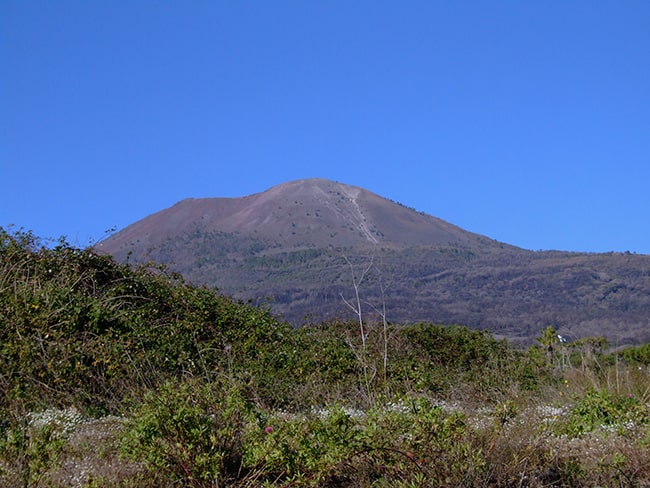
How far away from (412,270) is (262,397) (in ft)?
405

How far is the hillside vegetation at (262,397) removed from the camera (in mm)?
Result: 4934

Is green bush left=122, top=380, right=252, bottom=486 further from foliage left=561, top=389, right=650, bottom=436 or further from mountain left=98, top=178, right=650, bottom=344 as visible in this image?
mountain left=98, top=178, right=650, bottom=344

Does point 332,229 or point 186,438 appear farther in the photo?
point 332,229

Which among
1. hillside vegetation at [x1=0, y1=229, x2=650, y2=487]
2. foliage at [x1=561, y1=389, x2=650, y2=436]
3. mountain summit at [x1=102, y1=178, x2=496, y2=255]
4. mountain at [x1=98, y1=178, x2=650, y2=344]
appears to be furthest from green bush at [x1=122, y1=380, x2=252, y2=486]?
mountain summit at [x1=102, y1=178, x2=496, y2=255]

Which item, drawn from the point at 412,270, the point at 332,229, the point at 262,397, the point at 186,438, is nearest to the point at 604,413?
the point at 262,397

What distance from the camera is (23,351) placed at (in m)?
9.05

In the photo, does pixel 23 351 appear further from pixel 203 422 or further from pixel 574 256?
pixel 574 256

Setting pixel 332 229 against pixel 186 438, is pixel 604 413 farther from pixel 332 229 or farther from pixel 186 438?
pixel 332 229

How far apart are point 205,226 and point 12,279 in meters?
189

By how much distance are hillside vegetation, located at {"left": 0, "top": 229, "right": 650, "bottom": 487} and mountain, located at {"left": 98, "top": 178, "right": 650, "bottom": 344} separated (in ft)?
128

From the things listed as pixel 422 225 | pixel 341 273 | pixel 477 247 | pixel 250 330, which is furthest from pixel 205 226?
pixel 250 330

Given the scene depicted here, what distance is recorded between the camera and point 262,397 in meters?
8.37

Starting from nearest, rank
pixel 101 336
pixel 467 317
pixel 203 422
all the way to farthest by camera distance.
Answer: pixel 203 422
pixel 101 336
pixel 467 317

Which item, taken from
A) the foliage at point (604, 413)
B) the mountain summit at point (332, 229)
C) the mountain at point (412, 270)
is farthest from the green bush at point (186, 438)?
the mountain summit at point (332, 229)
